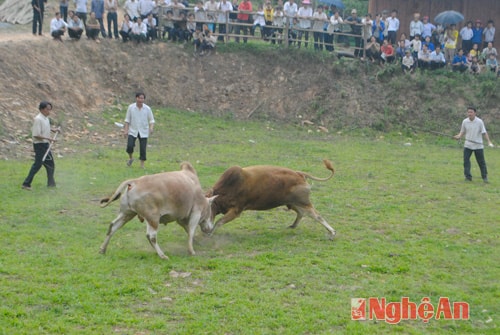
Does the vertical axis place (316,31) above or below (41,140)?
above

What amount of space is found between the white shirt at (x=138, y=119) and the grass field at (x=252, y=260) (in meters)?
0.97

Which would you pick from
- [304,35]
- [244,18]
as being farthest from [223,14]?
[304,35]

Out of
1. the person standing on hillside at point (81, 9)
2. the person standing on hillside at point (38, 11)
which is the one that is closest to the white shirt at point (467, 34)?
the person standing on hillside at point (81, 9)

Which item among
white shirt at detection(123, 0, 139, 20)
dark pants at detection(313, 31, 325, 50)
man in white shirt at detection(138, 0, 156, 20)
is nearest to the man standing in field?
dark pants at detection(313, 31, 325, 50)

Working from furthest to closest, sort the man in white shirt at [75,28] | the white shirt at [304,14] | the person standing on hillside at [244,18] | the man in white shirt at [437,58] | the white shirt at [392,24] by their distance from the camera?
the person standing on hillside at [244,18], the white shirt at [304,14], the white shirt at [392,24], the man in white shirt at [437,58], the man in white shirt at [75,28]

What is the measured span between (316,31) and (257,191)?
1811 cm

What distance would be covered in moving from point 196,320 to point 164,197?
2586 millimetres

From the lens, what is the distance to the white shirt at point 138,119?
653 inches

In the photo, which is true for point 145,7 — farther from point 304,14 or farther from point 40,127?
point 40,127

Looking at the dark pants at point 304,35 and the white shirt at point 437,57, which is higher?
the dark pants at point 304,35

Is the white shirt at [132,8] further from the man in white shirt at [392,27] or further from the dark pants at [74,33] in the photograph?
the man in white shirt at [392,27]

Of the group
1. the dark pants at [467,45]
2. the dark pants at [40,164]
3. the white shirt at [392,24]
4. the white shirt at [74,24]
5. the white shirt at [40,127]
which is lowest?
the dark pants at [40,164]

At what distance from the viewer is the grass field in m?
8.38

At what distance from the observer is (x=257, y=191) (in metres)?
11.9
